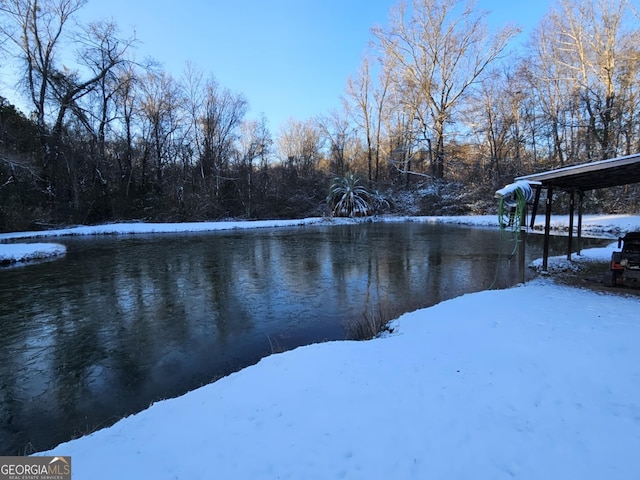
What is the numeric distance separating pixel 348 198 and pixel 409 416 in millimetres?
25959

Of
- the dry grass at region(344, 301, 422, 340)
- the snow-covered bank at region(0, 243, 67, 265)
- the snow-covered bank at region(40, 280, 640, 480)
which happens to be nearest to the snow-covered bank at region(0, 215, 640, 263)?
the snow-covered bank at region(0, 243, 67, 265)

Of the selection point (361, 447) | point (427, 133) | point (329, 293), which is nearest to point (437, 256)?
point (329, 293)

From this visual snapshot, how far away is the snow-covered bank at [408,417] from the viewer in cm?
219

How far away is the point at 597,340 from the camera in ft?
13.1

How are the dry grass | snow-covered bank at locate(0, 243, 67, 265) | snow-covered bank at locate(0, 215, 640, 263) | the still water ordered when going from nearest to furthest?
the still water, the dry grass, snow-covered bank at locate(0, 243, 67, 265), snow-covered bank at locate(0, 215, 640, 263)

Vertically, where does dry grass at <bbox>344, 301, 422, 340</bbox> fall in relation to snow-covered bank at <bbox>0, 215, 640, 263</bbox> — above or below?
below

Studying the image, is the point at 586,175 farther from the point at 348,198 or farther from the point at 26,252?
the point at 348,198

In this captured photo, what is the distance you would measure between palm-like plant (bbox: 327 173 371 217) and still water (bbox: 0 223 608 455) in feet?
49.6

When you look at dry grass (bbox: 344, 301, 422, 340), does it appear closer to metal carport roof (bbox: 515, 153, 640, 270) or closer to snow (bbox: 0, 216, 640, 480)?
snow (bbox: 0, 216, 640, 480)

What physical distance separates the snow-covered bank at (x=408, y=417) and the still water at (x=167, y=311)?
1.07m

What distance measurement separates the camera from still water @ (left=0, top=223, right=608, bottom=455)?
12.4 ft

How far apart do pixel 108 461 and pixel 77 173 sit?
2736 cm

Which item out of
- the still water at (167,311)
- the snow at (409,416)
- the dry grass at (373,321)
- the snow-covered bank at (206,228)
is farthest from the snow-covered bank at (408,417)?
the snow-covered bank at (206,228)

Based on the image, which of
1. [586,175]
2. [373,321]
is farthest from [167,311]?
[586,175]
